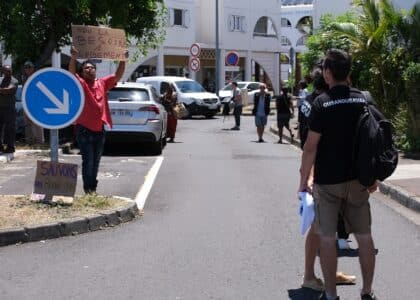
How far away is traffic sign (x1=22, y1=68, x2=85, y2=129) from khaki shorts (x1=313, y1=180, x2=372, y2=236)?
13.4ft

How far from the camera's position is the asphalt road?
5945mm

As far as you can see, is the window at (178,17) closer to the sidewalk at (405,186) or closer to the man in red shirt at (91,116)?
the sidewalk at (405,186)

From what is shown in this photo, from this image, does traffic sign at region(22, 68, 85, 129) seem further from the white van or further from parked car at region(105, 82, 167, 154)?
the white van

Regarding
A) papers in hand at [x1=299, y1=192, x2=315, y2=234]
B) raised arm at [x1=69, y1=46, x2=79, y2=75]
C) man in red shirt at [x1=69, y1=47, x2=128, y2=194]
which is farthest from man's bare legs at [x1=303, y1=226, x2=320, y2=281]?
raised arm at [x1=69, y1=46, x2=79, y2=75]

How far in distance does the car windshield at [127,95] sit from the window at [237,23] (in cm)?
3785

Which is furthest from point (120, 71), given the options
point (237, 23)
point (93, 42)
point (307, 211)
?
point (237, 23)

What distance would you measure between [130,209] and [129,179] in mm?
3741

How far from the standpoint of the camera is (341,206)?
17.7ft

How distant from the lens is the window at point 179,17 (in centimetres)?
4834

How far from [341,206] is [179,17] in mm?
45073

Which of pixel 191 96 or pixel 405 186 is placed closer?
pixel 405 186

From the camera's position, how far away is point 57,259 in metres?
6.91

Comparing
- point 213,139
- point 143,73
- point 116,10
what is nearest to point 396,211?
point 116,10

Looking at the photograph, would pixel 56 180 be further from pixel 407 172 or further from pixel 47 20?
pixel 47 20
